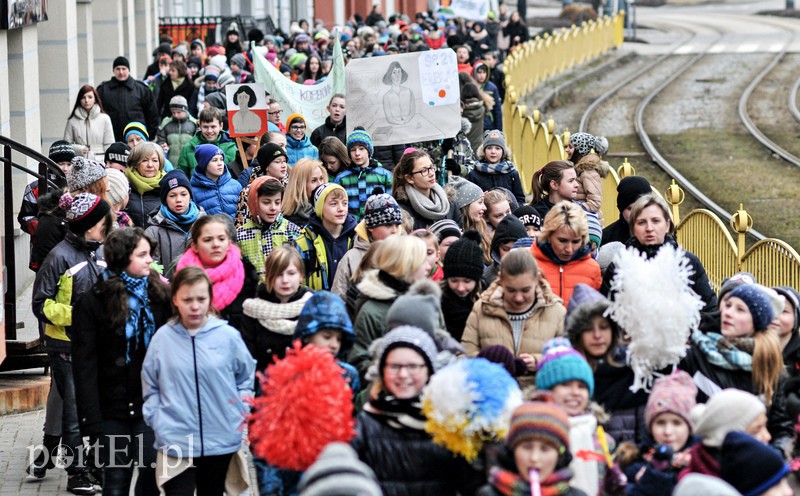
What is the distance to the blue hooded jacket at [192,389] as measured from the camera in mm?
7094

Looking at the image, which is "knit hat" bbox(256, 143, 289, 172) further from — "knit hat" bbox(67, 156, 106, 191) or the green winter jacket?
"knit hat" bbox(67, 156, 106, 191)

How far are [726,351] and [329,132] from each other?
889 cm

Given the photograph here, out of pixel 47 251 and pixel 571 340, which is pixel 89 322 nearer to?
pixel 47 251

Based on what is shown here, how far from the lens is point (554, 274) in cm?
841

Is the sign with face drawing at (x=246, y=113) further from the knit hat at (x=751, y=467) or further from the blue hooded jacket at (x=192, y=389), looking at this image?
the knit hat at (x=751, y=467)

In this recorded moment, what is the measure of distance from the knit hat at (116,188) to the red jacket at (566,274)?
2.86 m

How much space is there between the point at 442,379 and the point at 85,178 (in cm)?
428

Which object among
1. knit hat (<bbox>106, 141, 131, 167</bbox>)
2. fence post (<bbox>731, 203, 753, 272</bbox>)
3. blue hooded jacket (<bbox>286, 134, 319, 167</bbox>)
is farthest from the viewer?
blue hooded jacket (<bbox>286, 134, 319, 167</bbox>)

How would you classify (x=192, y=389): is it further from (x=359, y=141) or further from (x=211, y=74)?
(x=211, y=74)

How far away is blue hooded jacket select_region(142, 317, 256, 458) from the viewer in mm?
7094

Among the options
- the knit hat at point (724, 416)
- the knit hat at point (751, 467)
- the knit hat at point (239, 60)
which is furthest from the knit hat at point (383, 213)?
the knit hat at point (239, 60)

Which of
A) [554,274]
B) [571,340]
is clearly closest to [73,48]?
[554,274]

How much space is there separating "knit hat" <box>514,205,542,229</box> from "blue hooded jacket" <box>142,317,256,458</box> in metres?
3.38

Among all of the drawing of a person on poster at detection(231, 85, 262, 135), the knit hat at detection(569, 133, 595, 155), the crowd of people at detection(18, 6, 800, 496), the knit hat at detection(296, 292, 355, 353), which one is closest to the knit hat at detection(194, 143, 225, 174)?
the crowd of people at detection(18, 6, 800, 496)
